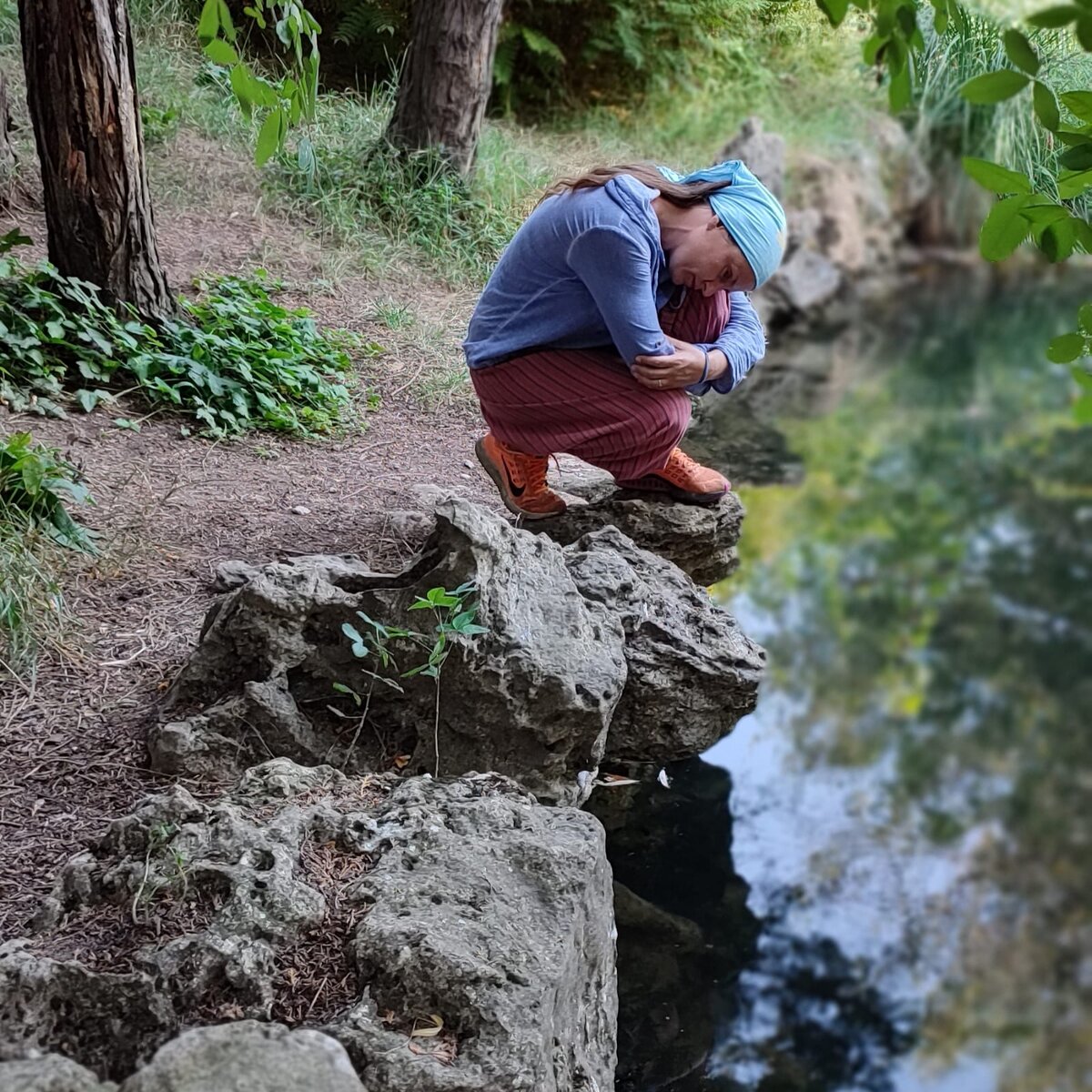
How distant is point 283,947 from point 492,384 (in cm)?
177

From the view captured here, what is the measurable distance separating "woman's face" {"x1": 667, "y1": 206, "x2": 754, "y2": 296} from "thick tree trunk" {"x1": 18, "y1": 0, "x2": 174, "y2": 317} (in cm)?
217

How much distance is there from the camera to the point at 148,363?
3.99m

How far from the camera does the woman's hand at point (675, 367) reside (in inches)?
112

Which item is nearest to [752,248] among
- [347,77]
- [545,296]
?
[545,296]

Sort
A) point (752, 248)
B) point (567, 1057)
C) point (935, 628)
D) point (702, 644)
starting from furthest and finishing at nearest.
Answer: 1. point (935, 628)
2. point (702, 644)
3. point (752, 248)
4. point (567, 1057)

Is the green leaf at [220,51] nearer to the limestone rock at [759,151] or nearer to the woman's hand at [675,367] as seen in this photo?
the woman's hand at [675,367]

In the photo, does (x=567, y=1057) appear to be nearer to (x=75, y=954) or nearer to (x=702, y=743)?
(x=75, y=954)

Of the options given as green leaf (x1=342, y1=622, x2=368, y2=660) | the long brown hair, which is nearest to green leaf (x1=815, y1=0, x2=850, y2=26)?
green leaf (x1=342, y1=622, x2=368, y2=660)

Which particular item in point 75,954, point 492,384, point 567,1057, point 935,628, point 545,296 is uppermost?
point 545,296

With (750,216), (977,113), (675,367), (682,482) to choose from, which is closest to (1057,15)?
(750,216)

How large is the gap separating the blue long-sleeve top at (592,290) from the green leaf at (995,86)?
70.8 inches

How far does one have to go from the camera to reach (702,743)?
2.98 meters

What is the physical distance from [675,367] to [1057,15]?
6.99ft

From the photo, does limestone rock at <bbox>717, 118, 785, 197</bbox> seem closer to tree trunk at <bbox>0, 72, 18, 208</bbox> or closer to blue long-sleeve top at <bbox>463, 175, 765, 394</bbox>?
tree trunk at <bbox>0, 72, 18, 208</bbox>
